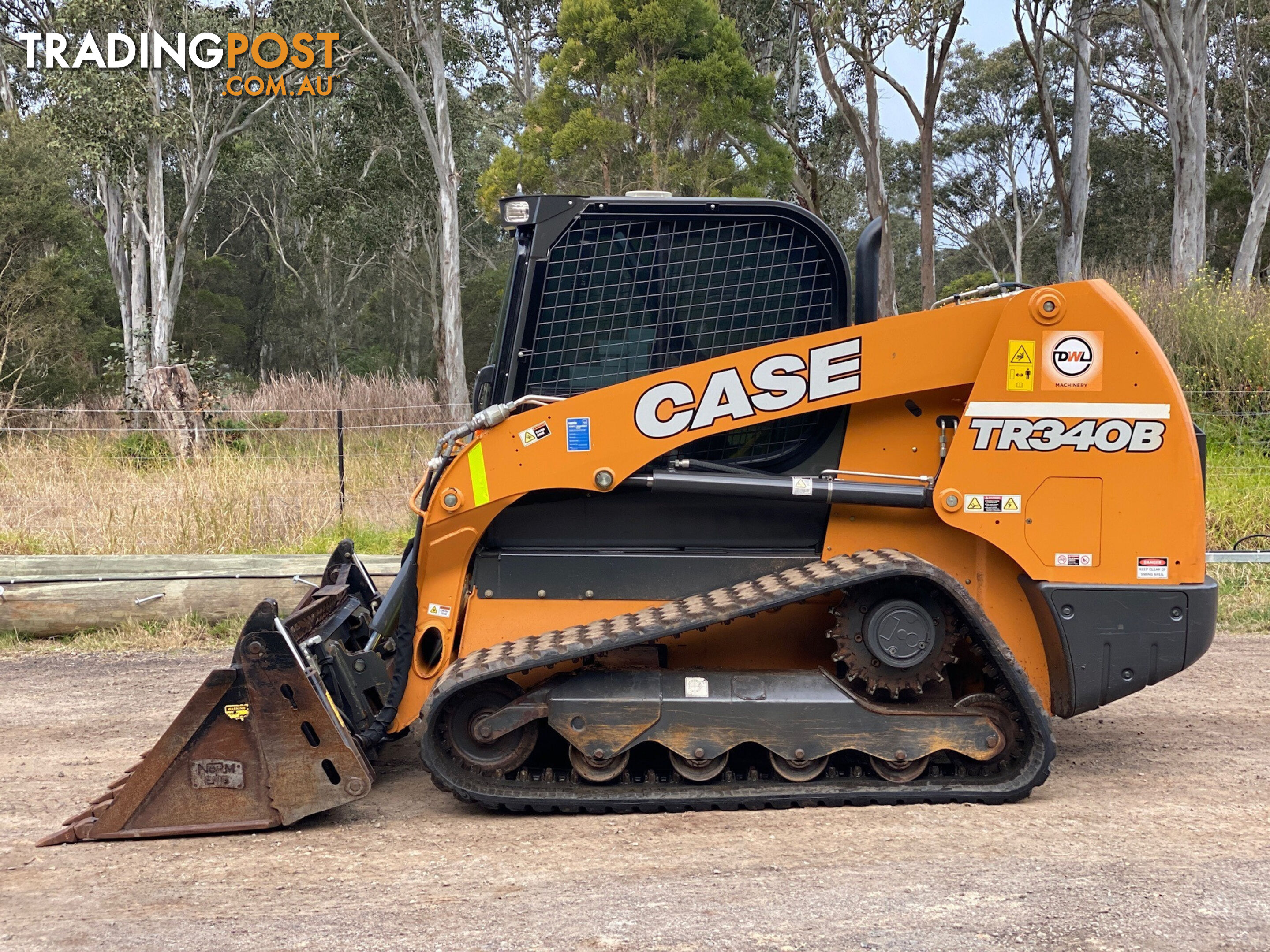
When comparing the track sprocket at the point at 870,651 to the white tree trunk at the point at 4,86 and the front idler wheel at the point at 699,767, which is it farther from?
the white tree trunk at the point at 4,86

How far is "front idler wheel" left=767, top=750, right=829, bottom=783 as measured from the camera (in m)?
4.50

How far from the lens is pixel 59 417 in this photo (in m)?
19.5

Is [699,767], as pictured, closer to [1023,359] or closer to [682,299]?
[682,299]

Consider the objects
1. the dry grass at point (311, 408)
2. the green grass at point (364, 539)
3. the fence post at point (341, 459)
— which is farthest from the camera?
the dry grass at point (311, 408)

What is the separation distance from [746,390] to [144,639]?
5316mm

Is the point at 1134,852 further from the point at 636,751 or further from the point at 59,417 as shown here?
the point at 59,417

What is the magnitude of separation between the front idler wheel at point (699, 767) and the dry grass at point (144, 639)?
14.7 feet

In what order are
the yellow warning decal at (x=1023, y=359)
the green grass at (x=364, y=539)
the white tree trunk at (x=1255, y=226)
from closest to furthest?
the yellow warning decal at (x=1023, y=359), the green grass at (x=364, y=539), the white tree trunk at (x=1255, y=226)

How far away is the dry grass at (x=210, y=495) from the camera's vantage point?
9.83 metres

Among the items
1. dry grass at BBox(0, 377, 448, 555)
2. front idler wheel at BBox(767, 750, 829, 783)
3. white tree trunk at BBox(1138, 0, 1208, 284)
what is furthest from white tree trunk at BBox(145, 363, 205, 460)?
white tree trunk at BBox(1138, 0, 1208, 284)

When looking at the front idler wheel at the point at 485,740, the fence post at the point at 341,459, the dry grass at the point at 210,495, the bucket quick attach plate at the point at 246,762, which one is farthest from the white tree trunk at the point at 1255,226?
the bucket quick attach plate at the point at 246,762

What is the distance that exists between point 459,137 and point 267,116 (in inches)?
267

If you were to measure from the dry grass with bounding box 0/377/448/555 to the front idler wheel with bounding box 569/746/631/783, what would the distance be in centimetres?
569

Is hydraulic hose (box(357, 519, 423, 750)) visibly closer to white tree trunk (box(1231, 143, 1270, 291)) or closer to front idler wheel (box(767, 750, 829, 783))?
front idler wheel (box(767, 750, 829, 783))
